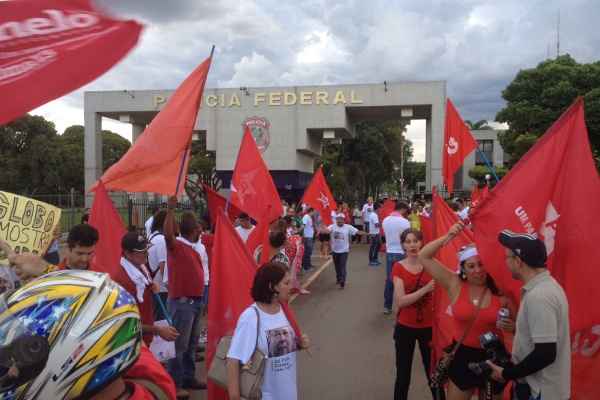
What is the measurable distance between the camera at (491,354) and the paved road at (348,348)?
2.36 meters

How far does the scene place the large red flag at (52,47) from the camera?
2.07 m

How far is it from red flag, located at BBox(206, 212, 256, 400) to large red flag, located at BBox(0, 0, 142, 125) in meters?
2.42

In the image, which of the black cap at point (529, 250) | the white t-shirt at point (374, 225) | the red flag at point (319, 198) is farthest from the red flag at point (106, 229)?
the white t-shirt at point (374, 225)

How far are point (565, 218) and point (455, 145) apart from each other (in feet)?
16.2

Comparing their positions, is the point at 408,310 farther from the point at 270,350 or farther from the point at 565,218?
the point at 270,350

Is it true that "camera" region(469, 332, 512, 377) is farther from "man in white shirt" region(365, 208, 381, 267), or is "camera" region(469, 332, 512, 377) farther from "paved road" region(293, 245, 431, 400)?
"man in white shirt" region(365, 208, 381, 267)

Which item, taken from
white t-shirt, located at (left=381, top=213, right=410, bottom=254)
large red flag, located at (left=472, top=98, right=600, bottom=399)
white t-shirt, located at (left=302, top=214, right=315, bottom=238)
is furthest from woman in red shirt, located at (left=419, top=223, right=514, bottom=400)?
white t-shirt, located at (left=302, top=214, right=315, bottom=238)

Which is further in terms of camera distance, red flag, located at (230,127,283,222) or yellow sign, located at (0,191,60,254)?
red flag, located at (230,127,283,222)

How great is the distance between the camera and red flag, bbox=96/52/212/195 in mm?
4188

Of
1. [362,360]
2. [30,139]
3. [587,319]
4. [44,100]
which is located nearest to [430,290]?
[587,319]

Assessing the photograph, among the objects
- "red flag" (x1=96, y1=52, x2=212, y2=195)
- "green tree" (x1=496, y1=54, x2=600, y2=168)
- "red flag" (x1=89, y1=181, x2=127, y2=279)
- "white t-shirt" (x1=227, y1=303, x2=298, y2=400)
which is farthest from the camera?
"green tree" (x1=496, y1=54, x2=600, y2=168)

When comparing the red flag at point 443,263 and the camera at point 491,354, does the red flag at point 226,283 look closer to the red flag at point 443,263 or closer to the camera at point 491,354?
the red flag at point 443,263

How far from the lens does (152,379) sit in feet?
6.53

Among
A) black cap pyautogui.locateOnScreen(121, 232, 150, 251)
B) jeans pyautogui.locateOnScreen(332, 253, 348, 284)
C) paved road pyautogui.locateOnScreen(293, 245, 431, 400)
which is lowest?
paved road pyautogui.locateOnScreen(293, 245, 431, 400)
